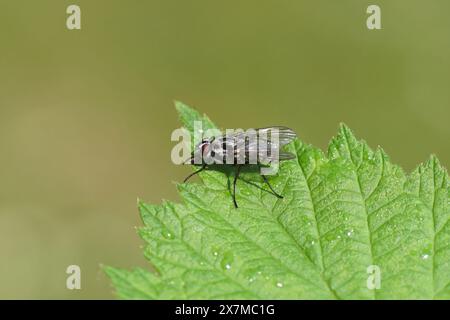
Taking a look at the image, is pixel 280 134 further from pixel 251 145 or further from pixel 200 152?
pixel 200 152

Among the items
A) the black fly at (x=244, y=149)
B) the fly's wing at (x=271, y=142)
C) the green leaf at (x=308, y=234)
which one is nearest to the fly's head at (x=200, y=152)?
the black fly at (x=244, y=149)

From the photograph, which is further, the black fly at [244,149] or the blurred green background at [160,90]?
the blurred green background at [160,90]

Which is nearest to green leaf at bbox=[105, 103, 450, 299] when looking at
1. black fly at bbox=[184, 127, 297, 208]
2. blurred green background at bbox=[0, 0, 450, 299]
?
black fly at bbox=[184, 127, 297, 208]

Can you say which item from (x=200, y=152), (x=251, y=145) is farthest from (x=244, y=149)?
(x=200, y=152)

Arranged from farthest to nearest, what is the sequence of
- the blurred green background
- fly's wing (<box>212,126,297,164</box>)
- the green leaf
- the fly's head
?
the blurred green background < fly's wing (<box>212,126,297,164</box>) < the fly's head < the green leaf

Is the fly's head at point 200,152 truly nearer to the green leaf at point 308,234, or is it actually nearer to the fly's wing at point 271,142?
the green leaf at point 308,234

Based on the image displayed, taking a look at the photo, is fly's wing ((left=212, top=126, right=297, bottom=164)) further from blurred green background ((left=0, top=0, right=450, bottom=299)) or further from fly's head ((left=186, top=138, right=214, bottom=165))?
blurred green background ((left=0, top=0, right=450, bottom=299))
